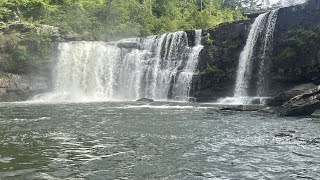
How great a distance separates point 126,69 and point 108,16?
674 inches

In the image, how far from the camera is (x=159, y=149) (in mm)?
11781

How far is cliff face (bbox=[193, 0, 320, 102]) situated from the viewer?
105 ft

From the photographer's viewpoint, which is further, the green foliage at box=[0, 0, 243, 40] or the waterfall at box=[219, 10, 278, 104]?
the green foliage at box=[0, 0, 243, 40]

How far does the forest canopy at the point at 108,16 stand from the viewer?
48.1 metres

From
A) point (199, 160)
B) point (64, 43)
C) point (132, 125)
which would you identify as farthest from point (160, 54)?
point (199, 160)

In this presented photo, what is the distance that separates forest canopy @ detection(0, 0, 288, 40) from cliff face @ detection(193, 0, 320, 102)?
1759 centimetres

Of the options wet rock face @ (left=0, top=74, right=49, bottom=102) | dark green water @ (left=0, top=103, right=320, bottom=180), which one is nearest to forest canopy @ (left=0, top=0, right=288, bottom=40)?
wet rock face @ (left=0, top=74, right=49, bottom=102)

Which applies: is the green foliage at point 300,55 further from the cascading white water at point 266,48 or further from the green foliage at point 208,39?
the green foliage at point 208,39

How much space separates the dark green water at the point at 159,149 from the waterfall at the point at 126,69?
1976cm

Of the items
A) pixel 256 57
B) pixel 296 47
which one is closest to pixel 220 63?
pixel 256 57

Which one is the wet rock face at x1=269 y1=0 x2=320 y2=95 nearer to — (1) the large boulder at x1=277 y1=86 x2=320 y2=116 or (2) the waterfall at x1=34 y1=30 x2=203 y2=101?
(2) the waterfall at x1=34 y1=30 x2=203 y2=101

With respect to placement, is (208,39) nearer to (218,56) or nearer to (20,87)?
(218,56)

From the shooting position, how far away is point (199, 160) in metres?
10.3

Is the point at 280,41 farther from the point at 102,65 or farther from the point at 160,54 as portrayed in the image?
the point at 102,65
